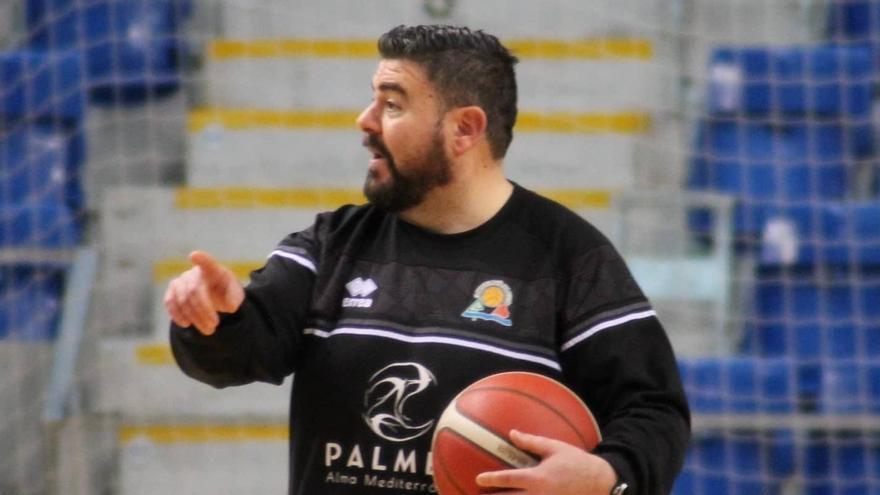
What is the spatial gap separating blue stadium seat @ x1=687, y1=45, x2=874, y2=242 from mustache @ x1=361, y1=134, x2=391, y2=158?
3.07m

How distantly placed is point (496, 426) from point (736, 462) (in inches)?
103

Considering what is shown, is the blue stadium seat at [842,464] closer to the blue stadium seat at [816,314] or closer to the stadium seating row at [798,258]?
the stadium seating row at [798,258]

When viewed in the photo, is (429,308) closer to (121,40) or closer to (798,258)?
(798,258)

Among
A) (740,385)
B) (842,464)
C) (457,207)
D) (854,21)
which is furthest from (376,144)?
(854,21)

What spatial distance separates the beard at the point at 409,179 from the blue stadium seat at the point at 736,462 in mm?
2409

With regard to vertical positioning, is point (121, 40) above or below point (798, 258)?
above

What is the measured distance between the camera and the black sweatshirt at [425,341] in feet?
8.04

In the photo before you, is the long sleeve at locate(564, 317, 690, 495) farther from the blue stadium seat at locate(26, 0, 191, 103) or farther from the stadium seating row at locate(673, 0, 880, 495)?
the blue stadium seat at locate(26, 0, 191, 103)

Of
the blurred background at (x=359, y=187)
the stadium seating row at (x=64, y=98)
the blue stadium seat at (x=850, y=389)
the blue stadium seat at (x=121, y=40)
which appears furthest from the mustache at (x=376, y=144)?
the blue stadium seat at (x=121, y=40)

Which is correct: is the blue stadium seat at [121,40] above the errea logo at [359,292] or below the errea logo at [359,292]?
above

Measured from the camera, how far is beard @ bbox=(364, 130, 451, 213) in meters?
2.53

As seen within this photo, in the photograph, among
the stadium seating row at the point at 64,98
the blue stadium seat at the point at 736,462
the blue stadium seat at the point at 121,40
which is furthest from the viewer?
the blue stadium seat at the point at 121,40

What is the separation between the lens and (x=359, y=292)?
2.55 metres

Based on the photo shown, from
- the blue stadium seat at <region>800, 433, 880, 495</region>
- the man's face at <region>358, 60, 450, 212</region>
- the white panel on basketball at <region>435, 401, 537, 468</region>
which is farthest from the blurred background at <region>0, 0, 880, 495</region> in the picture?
the white panel on basketball at <region>435, 401, 537, 468</region>
